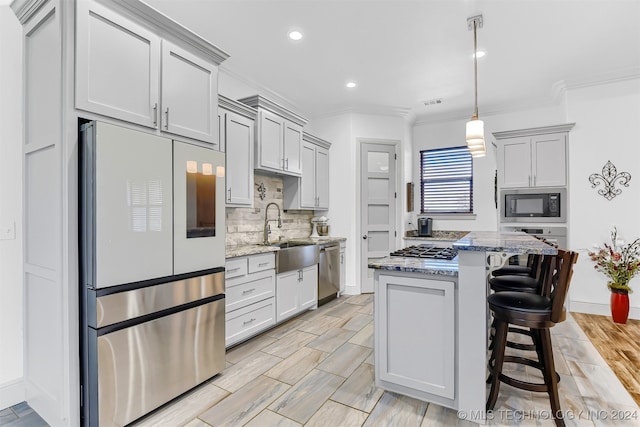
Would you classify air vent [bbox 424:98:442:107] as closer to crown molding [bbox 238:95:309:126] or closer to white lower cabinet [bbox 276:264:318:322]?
crown molding [bbox 238:95:309:126]

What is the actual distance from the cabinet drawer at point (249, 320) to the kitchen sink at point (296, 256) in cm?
41

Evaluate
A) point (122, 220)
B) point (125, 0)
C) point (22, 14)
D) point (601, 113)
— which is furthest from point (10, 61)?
point (601, 113)

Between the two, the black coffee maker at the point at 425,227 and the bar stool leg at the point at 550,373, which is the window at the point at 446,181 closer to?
the black coffee maker at the point at 425,227

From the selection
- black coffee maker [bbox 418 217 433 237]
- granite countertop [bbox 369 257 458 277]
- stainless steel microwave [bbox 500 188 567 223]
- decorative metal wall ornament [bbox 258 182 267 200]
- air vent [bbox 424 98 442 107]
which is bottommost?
granite countertop [bbox 369 257 458 277]

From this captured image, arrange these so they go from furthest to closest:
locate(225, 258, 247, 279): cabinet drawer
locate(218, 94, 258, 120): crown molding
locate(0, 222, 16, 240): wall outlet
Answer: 1. locate(218, 94, 258, 120): crown molding
2. locate(225, 258, 247, 279): cabinet drawer
3. locate(0, 222, 16, 240): wall outlet

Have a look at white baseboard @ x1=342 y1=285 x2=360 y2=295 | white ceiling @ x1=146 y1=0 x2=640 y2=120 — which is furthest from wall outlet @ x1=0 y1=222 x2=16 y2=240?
white baseboard @ x1=342 y1=285 x2=360 y2=295

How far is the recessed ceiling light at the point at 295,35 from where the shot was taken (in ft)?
9.68

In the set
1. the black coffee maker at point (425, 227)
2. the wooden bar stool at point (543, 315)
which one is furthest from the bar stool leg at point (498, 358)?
the black coffee maker at point (425, 227)

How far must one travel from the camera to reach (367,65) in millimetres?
3648

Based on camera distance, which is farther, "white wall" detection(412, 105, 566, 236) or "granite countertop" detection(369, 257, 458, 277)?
"white wall" detection(412, 105, 566, 236)

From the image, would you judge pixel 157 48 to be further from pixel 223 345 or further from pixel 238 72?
pixel 223 345

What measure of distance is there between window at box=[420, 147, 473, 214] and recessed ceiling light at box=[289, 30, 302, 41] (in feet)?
11.7

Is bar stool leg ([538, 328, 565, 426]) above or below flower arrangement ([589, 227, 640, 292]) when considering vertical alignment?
below

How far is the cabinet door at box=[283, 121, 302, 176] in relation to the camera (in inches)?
159
